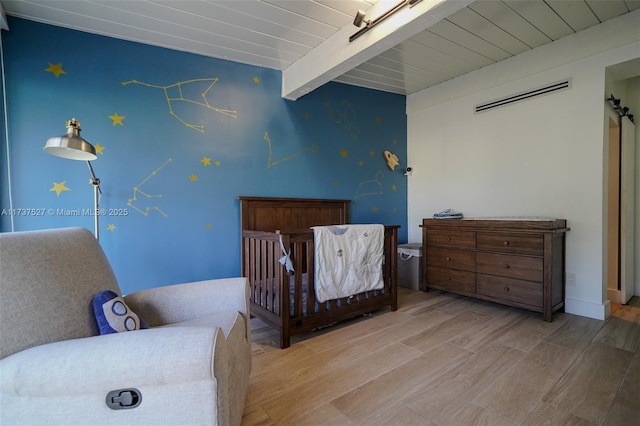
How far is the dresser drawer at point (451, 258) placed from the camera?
2.95 metres

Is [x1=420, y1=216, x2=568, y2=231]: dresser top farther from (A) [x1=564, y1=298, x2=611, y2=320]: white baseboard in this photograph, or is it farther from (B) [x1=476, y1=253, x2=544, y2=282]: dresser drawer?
(A) [x1=564, y1=298, x2=611, y2=320]: white baseboard

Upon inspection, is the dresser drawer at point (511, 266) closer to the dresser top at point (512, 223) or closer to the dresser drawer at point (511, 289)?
the dresser drawer at point (511, 289)

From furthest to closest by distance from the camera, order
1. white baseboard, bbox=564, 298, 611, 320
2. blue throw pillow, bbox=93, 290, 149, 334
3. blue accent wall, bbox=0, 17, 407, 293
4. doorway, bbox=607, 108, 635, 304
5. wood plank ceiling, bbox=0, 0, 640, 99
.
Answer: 1. doorway, bbox=607, 108, 635, 304
2. white baseboard, bbox=564, 298, 611, 320
3. blue accent wall, bbox=0, 17, 407, 293
4. wood plank ceiling, bbox=0, 0, 640, 99
5. blue throw pillow, bbox=93, 290, 149, 334

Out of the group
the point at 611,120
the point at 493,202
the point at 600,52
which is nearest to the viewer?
the point at 600,52

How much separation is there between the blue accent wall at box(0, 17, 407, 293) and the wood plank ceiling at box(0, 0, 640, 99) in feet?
0.57

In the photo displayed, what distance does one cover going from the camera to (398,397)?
1518mm

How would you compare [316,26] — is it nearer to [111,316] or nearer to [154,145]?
[154,145]

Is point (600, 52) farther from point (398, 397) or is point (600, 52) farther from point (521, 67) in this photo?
point (398, 397)

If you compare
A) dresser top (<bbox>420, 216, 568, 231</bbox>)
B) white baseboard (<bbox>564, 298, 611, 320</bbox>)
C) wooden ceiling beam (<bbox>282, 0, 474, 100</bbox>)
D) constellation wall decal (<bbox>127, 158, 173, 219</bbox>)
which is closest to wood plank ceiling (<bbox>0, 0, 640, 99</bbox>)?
wooden ceiling beam (<bbox>282, 0, 474, 100</bbox>)

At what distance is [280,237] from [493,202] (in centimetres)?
242

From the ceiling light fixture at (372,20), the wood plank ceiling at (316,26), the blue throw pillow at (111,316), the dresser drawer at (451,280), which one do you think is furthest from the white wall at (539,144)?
the blue throw pillow at (111,316)

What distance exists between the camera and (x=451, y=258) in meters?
3.10

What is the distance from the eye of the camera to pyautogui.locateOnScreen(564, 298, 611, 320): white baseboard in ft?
8.24

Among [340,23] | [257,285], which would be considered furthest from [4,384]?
[340,23]
